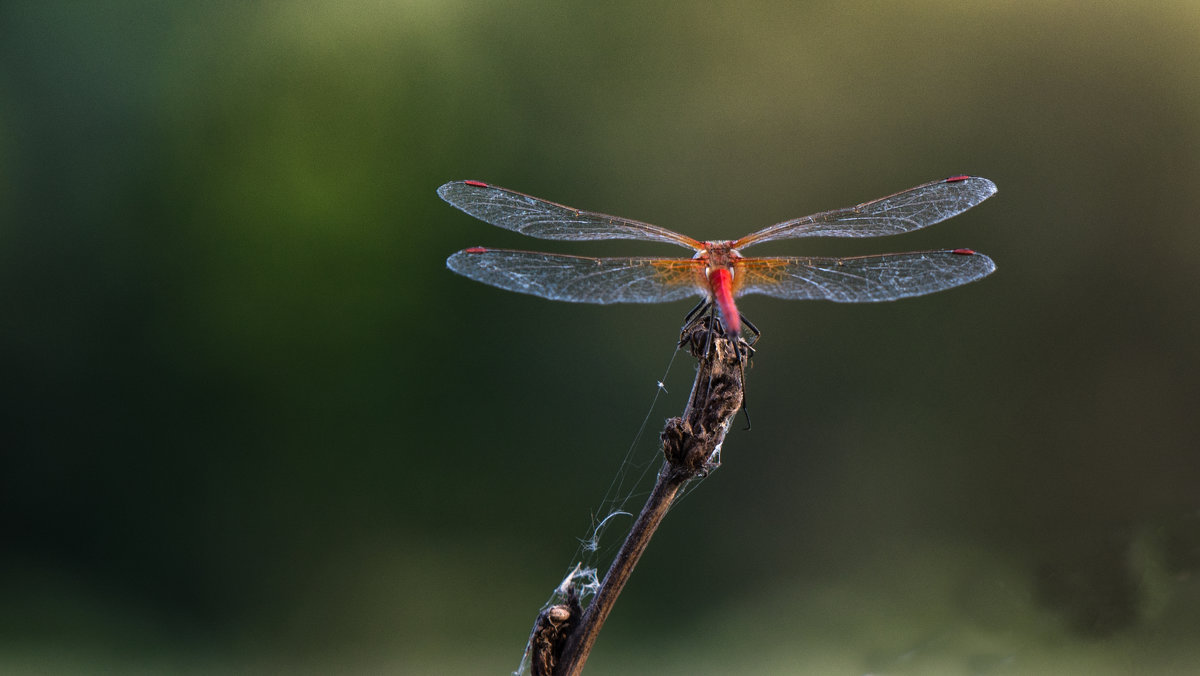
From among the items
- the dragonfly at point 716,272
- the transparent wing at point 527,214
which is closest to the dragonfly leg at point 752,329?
the dragonfly at point 716,272

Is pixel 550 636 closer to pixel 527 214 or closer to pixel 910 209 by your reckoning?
pixel 527 214

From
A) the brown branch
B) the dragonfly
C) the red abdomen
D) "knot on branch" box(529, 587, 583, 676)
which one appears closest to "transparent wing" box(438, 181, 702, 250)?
the dragonfly

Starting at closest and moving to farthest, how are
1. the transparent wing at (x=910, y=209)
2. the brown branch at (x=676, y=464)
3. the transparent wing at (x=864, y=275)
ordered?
the brown branch at (x=676, y=464)
the transparent wing at (x=864, y=275)
the transparent wing at (x=910, y=209)

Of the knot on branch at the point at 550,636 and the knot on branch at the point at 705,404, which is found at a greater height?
the knot on branch at the point at 705,404

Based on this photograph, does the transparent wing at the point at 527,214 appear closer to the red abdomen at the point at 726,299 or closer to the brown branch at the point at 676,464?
the red abdomen at the point at 726,299

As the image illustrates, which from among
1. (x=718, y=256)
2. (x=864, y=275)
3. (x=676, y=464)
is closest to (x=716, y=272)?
(x=718, y=256)

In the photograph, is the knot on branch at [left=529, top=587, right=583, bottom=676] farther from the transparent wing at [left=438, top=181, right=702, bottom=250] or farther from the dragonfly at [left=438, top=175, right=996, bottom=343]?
the transparent wing at [left=438, top=181, right=702, bottom=250]
